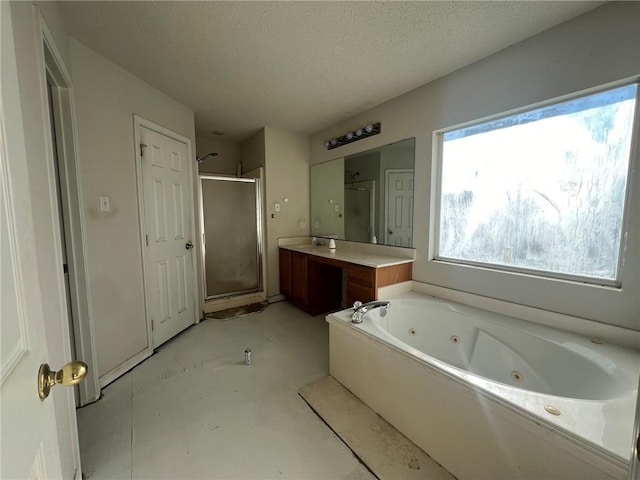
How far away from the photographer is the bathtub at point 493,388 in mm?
938

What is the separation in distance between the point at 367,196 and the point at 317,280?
3.80 ft

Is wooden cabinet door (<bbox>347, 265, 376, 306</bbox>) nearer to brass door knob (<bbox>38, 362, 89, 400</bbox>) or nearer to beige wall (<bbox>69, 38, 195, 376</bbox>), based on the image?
beige wall (<bbox>69, 38, 195, 376</bbox>)

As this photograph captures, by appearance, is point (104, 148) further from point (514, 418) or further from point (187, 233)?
point (514, 418)

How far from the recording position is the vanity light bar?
2773 millimetres

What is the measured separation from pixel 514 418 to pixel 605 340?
0.98 metres

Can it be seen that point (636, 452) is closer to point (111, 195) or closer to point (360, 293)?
point (360, 293)

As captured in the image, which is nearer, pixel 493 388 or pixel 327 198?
pixel 493 388

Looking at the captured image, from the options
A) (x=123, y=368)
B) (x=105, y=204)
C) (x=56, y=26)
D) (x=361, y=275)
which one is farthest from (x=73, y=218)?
(x=361, y=275)

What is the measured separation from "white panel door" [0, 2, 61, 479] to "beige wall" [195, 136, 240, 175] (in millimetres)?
3605

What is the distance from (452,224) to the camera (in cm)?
229

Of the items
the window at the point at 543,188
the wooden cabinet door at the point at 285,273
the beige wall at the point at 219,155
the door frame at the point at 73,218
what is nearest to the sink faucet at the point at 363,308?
the window at the point at 543,188

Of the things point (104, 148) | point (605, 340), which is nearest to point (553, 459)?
point (605, 340)

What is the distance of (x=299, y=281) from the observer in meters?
3.29

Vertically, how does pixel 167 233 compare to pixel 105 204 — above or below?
below
